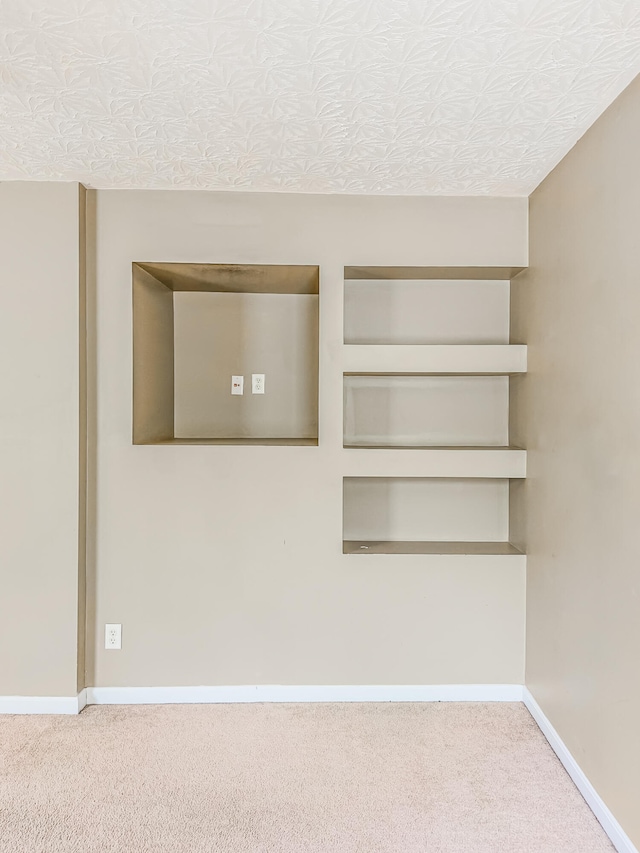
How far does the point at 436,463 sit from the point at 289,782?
1.33 meters

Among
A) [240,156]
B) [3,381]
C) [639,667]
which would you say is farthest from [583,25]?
[3,381]

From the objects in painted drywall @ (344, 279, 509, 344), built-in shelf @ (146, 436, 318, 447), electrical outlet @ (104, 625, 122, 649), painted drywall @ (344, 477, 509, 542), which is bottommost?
electrical outlet @ (104, 625, 122, 649)

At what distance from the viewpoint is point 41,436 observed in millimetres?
2309

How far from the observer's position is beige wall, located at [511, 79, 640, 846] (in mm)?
1565

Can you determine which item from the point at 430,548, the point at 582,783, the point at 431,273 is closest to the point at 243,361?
the point at 431,273

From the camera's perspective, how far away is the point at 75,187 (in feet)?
7.45

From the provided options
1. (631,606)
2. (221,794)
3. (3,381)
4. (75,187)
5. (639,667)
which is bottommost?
(221,794)

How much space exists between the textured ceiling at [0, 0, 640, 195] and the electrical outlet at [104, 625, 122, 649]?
6.24 ft

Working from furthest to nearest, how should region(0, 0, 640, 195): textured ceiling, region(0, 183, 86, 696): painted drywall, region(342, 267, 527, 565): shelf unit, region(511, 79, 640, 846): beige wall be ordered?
region(342, 267, 527, 565): shelf unit → region(0, 183, 86, 696): painted drywall → region(511, 79, 640, 846): beige wall → region(0, 0, 640, 195): textured ceiling

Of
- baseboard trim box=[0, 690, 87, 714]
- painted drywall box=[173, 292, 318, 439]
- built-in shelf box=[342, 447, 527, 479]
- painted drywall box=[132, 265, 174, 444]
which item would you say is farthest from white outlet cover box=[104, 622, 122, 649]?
built-in shelf box=[342, 447, 527, 479]

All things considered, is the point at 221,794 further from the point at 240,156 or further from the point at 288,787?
the point at 240,156

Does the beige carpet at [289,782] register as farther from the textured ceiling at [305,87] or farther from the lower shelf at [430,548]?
the textured ceiling at [305,87]

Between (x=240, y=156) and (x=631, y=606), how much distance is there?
198cm

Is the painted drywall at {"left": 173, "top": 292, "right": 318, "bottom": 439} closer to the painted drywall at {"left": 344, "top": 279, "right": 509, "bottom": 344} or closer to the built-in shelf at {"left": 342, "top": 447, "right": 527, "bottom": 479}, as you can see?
the painted drywall at {"left": 344, "top": 279, "right": 509, "bottom": 344}
